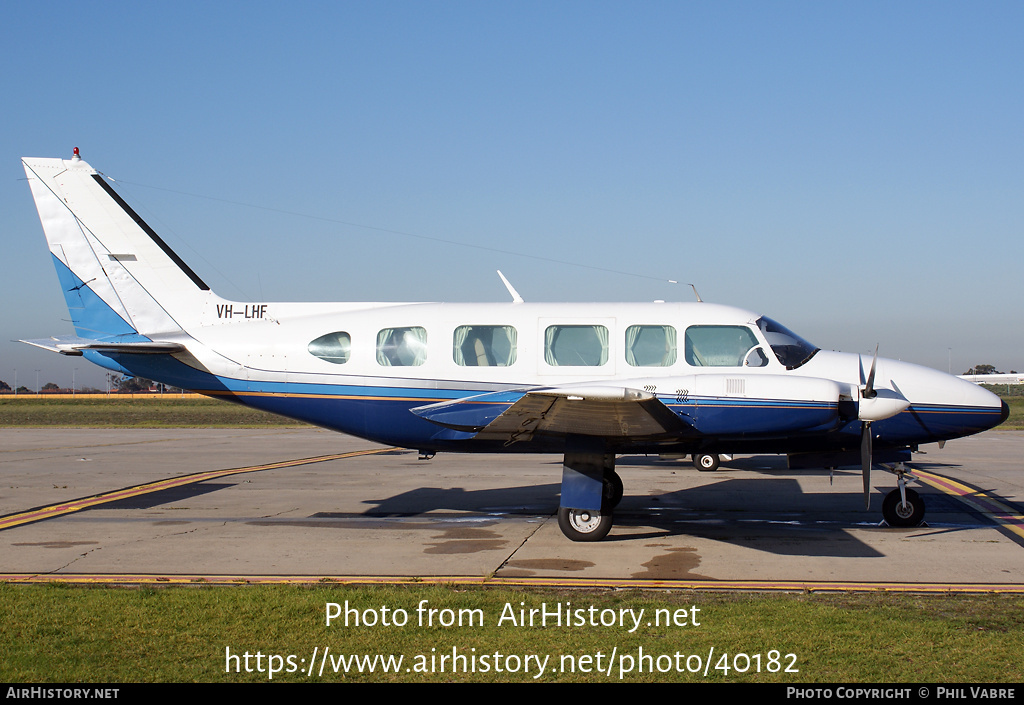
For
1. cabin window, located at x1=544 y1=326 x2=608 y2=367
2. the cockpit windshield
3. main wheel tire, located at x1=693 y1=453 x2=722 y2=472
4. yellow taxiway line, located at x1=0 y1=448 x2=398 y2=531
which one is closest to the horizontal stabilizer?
yellow taxiway line, located at x1=0 y1=448 x2=398 y2=531

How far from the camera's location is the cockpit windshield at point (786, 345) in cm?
1088

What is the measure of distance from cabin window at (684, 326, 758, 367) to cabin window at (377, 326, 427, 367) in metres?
3.71

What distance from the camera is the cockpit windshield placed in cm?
1088

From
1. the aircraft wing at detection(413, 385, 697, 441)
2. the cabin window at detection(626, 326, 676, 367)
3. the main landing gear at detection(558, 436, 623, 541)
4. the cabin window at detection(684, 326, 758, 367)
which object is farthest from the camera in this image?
the cabin window at detection(626, 326, 676, 367)

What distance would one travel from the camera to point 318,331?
12.0m

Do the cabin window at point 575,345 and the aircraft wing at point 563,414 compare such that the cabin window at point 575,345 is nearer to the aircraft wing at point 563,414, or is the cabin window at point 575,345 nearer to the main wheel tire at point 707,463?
the aircraft wing at point 563,414

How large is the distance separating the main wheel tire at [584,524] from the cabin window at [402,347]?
2.99 m

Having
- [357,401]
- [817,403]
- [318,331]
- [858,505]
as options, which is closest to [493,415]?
[357,401]

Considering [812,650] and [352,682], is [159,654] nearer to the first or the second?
[352,682]

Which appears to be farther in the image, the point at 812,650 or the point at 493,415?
the point at 493,415

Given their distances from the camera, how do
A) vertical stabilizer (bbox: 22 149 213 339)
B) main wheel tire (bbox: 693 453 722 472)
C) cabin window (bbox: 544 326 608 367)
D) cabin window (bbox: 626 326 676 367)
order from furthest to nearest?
main wheel tire (bbox: 693 453 722 472) → vertical stabilizer (bbox: 22 149 213 339) → cabin window (bbox: 544 326 608 367) → cabin window (bbox: 626 326 676 367)

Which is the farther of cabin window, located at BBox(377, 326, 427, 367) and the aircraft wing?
cabin window, located at BBox(377, 326, 427, 367)

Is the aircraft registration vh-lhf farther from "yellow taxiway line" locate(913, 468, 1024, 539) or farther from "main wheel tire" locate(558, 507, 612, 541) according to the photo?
"yellow taxiway line" locate(913, 468, 1024, 539)
